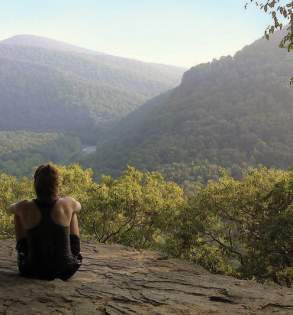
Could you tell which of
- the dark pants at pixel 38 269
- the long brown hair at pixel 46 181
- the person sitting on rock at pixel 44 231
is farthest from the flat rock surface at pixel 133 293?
the long brown hair at pixel 46 181

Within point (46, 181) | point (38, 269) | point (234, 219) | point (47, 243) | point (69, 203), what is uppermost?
point (46, 181)

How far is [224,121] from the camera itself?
13562cm

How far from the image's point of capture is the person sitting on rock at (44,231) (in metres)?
6.95

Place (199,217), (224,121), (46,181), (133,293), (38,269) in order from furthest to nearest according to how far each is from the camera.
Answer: (224,121) → (199,217) → (133,293) → (38,269) → (46,181)

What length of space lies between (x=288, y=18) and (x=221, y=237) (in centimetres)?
1558

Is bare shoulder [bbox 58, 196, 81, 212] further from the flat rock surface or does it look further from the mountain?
the mountain

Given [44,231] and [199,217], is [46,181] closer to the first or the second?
[44,231]

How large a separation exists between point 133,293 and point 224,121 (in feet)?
430

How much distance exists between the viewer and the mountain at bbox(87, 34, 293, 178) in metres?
109

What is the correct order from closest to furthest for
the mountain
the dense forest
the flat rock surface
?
the flat rock surface → the dense forest → the mountain

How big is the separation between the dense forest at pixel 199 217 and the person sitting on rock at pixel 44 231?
13833mm

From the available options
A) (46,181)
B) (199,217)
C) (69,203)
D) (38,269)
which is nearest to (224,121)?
(199,217)

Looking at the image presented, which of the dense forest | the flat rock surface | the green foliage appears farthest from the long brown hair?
the green foliage

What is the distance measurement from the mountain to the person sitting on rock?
90208 millimetres
